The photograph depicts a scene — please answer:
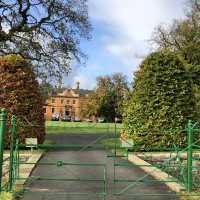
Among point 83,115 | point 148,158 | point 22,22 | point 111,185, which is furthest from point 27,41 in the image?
point 83,115

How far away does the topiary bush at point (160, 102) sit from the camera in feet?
76.5

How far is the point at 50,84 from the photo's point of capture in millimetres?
43344

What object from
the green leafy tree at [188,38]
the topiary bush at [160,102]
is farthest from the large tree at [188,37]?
the topiary bush at [160,102]

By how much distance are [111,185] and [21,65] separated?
39.9ft

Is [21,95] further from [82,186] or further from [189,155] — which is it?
[189,155]

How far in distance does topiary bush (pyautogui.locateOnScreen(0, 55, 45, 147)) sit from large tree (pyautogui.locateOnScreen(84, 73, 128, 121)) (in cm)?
8052

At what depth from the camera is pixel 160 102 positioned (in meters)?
23.7

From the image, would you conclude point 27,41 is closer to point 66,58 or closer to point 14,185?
point 66,58

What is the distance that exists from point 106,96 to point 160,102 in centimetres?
8353

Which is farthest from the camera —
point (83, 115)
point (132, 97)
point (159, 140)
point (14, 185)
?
point (83, 115)

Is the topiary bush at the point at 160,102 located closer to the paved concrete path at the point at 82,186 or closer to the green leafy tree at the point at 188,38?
the paved concrete path at the point at 82,186

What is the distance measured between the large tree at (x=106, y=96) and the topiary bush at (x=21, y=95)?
8052 cm

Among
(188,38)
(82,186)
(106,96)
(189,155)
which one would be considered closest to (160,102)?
(82,186)

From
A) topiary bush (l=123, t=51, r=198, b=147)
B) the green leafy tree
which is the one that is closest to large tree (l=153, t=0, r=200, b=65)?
the green leafy tree
